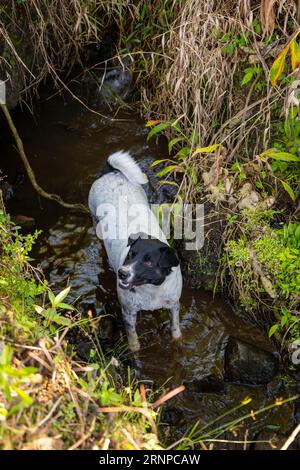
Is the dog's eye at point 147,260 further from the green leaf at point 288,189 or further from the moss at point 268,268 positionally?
the green leaf at point 288,189

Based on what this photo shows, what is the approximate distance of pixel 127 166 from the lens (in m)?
5.00

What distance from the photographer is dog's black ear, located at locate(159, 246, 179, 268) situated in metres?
3.80

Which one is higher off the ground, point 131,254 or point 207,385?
point 131,254

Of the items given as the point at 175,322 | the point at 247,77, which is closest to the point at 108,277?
the point at 175,322

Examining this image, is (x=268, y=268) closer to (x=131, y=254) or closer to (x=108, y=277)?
(x=131, y=254)

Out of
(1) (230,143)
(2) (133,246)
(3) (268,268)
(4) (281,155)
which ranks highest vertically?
(4) (281,155)

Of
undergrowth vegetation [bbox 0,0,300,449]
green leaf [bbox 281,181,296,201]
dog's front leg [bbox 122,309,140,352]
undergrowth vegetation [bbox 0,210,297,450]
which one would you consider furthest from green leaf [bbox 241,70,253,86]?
undergrowth vegetation [bbox 0,210,297,450]

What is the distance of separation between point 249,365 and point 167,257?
1.04 m

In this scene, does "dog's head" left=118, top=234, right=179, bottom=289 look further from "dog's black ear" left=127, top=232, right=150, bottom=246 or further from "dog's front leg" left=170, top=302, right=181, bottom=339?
"dog's front leg" left=170, top=302, right=181, bottom=339

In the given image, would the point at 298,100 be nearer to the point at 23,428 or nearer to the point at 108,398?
the point at 108,398

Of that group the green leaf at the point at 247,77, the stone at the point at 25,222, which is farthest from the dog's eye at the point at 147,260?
the stone at the point at 25,222

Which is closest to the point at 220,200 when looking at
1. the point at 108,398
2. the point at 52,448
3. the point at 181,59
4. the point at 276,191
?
the point at 276,191

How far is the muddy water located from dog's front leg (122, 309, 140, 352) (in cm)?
7

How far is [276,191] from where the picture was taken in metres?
4.41
